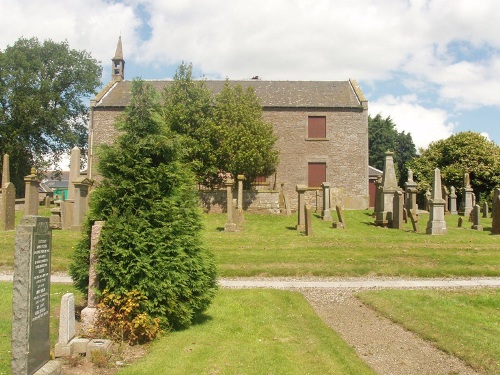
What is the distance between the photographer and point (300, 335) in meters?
7.80

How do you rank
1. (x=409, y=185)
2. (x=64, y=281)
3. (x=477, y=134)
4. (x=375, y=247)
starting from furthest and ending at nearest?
1. (x=477, y=134)
2. (x=409, y=185)
3. (x=375, y=247)
4. (x=64, y=281)

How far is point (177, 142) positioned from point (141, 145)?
601mm

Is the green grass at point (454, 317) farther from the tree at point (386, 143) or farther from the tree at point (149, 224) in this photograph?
the tree at point (386, 143)

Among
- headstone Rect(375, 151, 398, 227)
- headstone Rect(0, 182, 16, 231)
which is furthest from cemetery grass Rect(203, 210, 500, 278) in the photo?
headstone Rect(0, 182, 16, 231)

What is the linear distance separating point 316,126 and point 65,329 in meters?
28.5

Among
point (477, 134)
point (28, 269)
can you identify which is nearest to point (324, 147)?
point (477, 134)

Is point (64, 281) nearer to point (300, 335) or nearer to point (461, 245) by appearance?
point (300, 335)

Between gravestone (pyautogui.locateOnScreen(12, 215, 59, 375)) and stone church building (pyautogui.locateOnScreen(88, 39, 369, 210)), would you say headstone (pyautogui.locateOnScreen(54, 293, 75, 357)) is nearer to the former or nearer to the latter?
gravestone (pyautogui.locateOnScreen(12, 215, 59, 375))

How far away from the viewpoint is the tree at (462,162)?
36.1 meters

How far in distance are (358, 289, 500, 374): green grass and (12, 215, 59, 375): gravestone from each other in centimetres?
Result: 549

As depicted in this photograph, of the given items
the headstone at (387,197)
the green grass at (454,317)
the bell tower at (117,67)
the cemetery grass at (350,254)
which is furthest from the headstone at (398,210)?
the bell tower at (117,67)

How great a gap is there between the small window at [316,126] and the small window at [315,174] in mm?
2070

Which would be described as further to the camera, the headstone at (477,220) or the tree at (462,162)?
the tree at (462,162)

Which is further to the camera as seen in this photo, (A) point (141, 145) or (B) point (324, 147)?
(B) point (324, 147)
